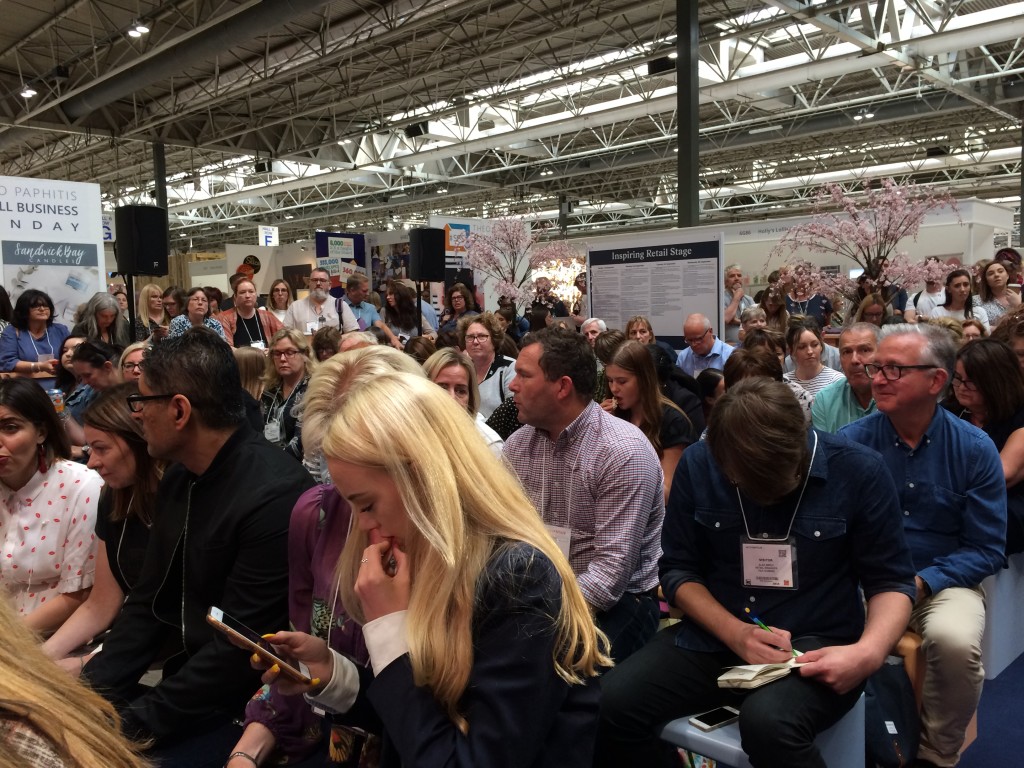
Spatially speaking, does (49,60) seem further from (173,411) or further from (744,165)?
(744,165)

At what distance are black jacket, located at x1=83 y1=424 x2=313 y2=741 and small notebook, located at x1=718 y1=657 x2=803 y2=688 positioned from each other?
3.56ft

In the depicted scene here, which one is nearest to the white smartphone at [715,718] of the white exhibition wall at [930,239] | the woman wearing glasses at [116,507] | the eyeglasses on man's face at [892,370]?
the eyeglasses on man's face at [892,370]

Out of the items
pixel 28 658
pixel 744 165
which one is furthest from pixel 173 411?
pixel 744 165

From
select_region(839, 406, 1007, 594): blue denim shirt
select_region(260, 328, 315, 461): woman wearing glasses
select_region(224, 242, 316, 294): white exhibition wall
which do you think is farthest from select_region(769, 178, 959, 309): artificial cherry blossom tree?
select_region(224, 242, 316, 294): white exhibition wall

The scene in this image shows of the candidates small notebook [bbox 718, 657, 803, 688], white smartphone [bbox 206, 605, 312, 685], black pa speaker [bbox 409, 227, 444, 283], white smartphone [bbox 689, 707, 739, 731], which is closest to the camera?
white smartphone [bbox 206, 605, 312, 685]

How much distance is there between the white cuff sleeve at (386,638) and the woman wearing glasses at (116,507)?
4.29ft

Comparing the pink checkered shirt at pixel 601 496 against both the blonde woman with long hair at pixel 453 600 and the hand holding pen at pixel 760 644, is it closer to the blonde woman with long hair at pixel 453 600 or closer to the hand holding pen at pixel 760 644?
the hand holding pen at pixel 760 644

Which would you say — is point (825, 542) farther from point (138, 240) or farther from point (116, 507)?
point (138, 240)

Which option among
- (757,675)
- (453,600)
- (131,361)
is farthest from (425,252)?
(453,600)

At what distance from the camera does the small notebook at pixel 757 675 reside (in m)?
1.85

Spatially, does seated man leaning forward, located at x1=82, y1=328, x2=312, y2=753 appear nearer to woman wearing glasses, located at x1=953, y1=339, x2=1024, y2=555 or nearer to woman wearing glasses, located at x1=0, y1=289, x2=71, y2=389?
woman wearing glasses, located at x1=953, y1=339, x2=1024, y2=555

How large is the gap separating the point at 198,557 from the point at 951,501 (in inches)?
86.6

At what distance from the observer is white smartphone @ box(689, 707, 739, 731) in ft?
6.52

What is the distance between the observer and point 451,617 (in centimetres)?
123
